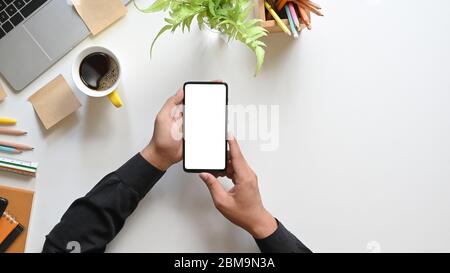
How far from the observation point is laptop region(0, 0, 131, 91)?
0.76m

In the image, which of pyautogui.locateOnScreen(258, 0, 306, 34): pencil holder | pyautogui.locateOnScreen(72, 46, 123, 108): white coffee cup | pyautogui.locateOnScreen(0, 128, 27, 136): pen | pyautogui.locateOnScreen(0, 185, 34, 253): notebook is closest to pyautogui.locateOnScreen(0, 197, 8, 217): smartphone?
pyautogui.locateOnScreen(0, 185, 34, 253): notebook

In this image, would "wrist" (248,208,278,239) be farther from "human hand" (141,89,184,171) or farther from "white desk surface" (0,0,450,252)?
"human hand" (141,89,184,171)

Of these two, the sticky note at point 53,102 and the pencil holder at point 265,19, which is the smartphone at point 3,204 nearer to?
the sticky note at point 53,102

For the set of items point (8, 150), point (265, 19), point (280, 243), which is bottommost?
point (280, 243)

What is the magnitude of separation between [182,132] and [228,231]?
0.20 metres

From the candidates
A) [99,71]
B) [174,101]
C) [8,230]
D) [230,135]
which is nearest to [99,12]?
[99,71]

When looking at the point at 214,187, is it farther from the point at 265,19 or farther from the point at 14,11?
Answer: the point at 14,11

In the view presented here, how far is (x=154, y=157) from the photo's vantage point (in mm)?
746

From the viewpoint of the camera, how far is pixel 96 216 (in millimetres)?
743

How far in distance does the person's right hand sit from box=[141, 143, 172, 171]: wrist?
8 centimetres

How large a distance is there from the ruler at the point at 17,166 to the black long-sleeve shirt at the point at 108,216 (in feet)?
0.34

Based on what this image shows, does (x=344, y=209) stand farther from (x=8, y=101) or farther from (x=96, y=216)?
(x=8, y=101)

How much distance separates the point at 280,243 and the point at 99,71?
1.40 ft

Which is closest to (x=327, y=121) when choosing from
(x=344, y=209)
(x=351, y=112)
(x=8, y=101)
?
(x=351, y=112)
